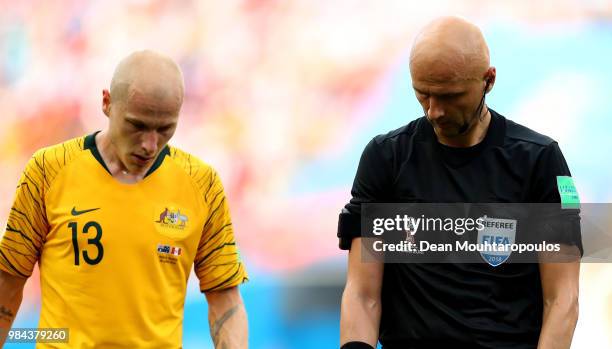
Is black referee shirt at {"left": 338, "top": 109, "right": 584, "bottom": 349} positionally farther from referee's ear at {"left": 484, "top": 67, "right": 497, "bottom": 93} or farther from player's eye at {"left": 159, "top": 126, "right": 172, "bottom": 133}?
player's eye at {"left": 159, "top": 126, "right": 172, "bottom": 133}

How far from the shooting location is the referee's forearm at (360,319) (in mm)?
3137

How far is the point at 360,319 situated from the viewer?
315cm

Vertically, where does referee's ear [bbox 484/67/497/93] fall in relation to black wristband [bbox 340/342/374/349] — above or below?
above

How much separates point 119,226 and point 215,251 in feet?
1.21

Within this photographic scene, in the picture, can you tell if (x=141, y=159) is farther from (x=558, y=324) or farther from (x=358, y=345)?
(x=558, y=324)

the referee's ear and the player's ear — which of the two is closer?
the referee's ear

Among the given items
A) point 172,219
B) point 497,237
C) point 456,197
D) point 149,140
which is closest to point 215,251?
point 172,219

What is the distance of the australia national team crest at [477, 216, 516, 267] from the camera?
10.2 ft

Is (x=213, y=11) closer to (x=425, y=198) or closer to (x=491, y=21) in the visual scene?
(x=491, y=21)

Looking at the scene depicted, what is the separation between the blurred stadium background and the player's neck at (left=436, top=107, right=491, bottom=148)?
2116mm

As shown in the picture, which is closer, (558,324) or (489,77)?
(558,324)

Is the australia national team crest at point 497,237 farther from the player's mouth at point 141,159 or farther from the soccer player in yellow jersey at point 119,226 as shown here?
the player's mouth at point 141,159

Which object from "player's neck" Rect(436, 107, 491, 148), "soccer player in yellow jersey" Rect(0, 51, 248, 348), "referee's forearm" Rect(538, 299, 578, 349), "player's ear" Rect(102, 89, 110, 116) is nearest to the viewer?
"referee's forearm" Rect(538, 299, 578, 349)

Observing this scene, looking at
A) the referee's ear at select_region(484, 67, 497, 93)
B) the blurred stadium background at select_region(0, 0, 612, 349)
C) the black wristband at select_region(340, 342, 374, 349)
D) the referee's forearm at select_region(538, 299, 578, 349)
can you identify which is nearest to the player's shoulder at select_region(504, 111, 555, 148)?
the referee's ear at select_region(484, 67, 497, 93)
